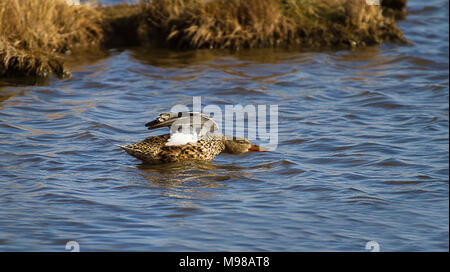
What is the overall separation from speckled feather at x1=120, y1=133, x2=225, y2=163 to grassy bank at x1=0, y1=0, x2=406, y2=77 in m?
3.61

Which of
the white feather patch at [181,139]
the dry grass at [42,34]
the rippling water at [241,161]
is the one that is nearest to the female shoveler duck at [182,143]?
the white feather patch at [181,139]

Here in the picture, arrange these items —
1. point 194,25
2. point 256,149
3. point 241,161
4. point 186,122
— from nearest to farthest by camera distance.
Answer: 1. point 186,122
2. point 241,161
3. point 256,149
4. point 194,25

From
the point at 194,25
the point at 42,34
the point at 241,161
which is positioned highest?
the point at 194,25

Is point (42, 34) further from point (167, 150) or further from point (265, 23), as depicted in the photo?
point (167, 150)

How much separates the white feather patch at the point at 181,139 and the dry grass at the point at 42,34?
11.7ft

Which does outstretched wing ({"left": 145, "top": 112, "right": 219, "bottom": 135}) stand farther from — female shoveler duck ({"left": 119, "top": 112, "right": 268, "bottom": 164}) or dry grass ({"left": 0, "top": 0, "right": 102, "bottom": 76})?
dry grass ({"left": 0, "top": 0, "right": 102, "bottom": 76})

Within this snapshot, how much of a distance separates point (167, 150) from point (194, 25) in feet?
16.1

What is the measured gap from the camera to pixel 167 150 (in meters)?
6.84

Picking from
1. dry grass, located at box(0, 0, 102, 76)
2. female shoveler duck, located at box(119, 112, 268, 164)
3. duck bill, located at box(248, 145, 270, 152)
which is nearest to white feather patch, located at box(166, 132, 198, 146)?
female shoveler duck, located at box(119, 112, 268, 164)

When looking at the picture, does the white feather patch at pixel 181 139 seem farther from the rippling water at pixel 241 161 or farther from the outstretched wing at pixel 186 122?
the rippling water at pixel 241 161

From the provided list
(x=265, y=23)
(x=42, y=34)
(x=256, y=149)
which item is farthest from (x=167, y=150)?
(x=265, y=23)

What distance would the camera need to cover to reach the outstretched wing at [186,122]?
6316 mm
